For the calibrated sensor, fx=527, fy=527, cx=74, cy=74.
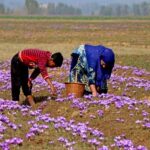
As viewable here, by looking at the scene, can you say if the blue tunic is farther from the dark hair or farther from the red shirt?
the red shirt

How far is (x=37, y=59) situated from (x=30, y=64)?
30 cm

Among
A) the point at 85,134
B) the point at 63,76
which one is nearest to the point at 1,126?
the point at 85,134

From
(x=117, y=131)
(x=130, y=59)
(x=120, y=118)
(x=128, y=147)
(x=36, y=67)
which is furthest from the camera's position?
(x=130, y=59)

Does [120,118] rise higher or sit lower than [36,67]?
lower

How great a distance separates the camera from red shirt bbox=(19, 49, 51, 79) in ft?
38.7

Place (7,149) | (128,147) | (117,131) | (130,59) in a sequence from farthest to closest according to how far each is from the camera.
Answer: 1. (130,59)
2. (117,131)
3. (128,147)
4. (7,149)

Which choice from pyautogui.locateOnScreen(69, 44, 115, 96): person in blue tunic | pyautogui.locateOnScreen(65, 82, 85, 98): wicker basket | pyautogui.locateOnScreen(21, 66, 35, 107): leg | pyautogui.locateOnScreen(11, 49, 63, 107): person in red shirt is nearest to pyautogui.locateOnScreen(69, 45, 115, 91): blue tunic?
pyautogui.locateOnScreen(69, 44, 115, 96): person in blue tunic

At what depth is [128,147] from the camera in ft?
30.0

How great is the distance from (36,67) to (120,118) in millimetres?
2444

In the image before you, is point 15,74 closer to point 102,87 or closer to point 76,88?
point 76,88

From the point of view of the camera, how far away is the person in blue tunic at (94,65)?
40.8 ft

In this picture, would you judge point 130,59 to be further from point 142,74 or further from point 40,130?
point 40,130

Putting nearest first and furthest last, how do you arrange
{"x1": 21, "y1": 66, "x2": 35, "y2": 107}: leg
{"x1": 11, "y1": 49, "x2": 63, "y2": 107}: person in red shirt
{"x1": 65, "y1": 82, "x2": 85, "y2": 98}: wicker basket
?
{"x1": 11, "y1": 49, "x2": 63, "y2": 107}: person in red shirt < {"x1": 21, "y1": 66, "x2": 35, "y2": 107}: leg < {"x1": 65, "y1": 82, "x2": 85, "y2": 98}: wicker basket

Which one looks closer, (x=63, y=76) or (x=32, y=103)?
(x=32, y=103)
